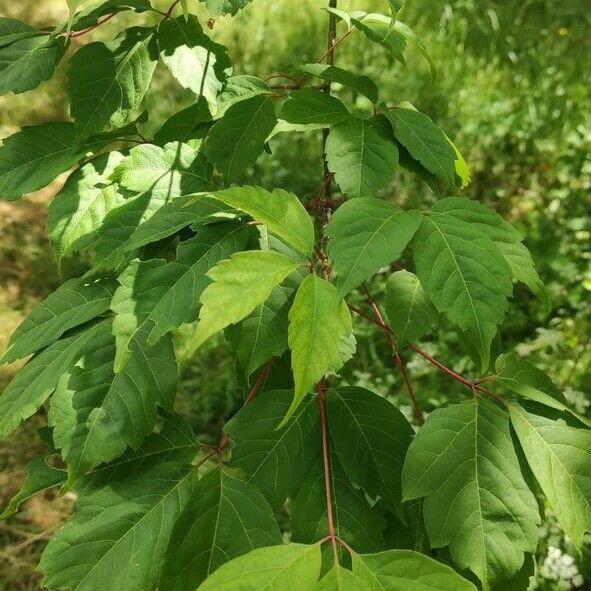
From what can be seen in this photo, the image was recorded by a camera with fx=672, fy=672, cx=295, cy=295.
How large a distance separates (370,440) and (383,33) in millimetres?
621

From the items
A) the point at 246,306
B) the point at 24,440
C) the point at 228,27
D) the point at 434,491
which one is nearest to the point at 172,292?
the point at 246,306

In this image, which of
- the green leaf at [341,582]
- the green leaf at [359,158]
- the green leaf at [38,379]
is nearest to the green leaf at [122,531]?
the green leaf at [38,379]

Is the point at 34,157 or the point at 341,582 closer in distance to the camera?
the point at 341,582

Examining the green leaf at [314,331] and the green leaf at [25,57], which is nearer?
the green leaf at [314,331]

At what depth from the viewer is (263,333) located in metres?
0.86

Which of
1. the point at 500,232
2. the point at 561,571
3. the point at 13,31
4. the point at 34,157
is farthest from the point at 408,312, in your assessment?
the point at 561,571

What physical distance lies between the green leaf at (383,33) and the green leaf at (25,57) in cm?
48

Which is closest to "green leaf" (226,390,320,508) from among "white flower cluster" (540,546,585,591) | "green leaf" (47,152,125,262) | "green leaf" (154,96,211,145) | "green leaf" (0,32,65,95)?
"green leaf" (47,152,125,262)

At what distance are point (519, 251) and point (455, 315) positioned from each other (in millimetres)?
170

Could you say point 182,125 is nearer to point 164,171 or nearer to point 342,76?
point 164,171

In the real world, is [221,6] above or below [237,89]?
above

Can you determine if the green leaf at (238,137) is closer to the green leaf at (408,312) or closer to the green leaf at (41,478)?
the green leaf at (408,312)

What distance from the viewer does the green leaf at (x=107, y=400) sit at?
841 millimetres

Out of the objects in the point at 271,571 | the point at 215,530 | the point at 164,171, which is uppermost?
the point at 164,171
